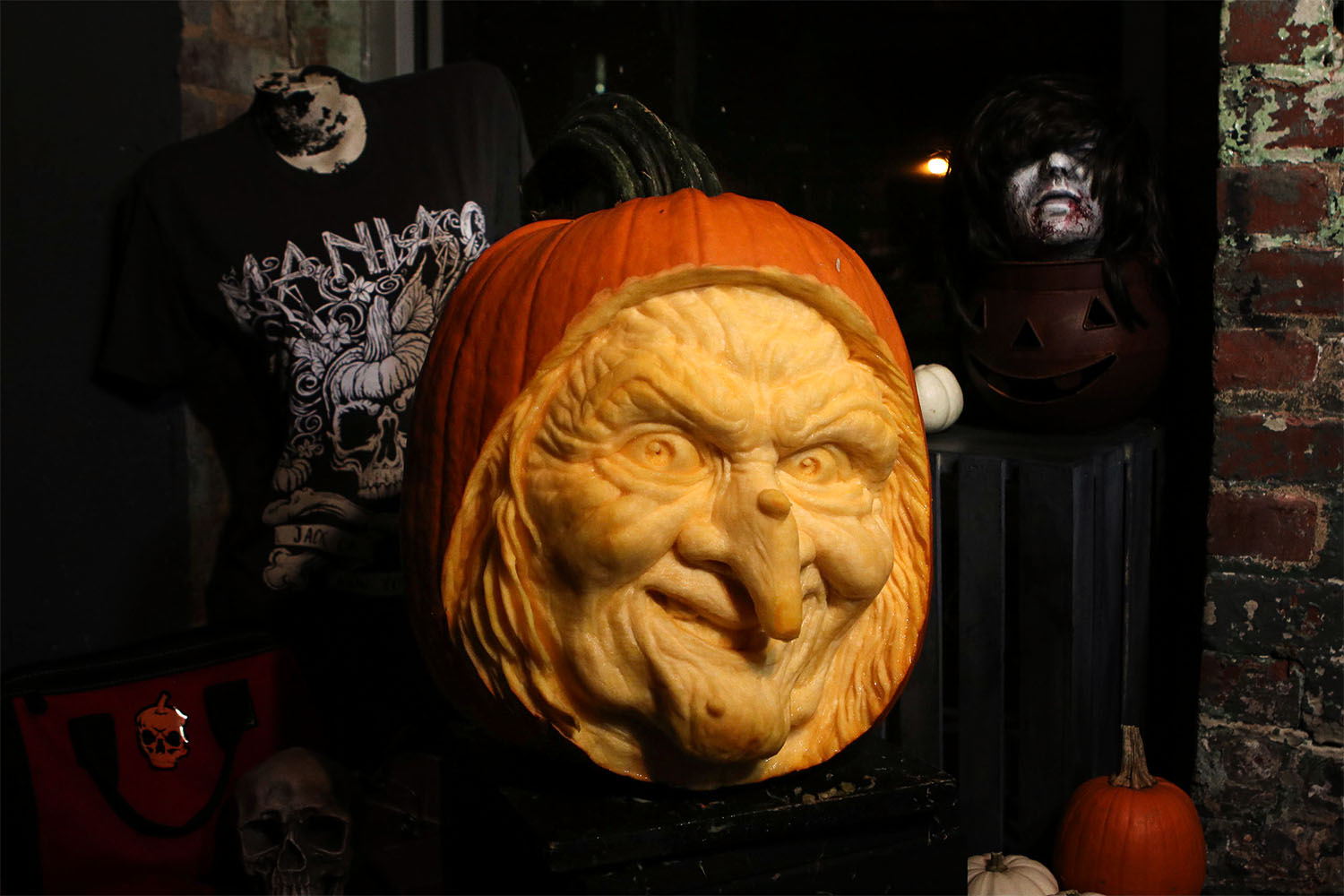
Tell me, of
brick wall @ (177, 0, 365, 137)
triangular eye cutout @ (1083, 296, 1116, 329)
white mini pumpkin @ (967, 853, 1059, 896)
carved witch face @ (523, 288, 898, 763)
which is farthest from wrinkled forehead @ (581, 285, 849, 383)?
brick wall @ (177, 0, 365, 137)

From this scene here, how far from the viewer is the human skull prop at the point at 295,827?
1606 mm

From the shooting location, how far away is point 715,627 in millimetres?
1061

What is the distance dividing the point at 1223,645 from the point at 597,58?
63.3 inches

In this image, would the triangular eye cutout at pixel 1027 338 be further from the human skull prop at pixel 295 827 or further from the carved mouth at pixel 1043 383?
the human skull prop at pixel 295 827

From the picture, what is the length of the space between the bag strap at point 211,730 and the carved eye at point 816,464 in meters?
1.13

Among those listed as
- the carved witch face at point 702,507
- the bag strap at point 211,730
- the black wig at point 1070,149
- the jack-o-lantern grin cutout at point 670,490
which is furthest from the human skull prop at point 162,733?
the black wig at point 1070,149

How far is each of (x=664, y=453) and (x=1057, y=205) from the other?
1.15 metres

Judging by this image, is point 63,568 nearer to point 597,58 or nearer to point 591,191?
point 591,191

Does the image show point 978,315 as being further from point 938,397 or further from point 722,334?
point 722,334

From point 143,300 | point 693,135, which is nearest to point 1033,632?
point 693,135

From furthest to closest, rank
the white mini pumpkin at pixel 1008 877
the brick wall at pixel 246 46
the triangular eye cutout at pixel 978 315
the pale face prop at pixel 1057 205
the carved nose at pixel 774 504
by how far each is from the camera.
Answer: the brick wall at pixel 246 46
the triangular eye cutout at pixel 978 315
the pale face prop at pixel 1057 205
the white mini pumpkin at pixel 1008 877
the carved nose at pixel 774 504

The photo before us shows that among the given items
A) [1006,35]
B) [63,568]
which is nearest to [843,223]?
[1006,35]

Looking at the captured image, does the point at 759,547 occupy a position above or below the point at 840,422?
below

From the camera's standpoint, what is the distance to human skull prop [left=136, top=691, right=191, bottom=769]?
1696mm
